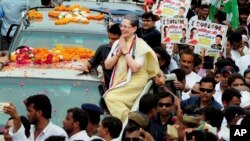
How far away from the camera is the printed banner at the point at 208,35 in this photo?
15633 mm

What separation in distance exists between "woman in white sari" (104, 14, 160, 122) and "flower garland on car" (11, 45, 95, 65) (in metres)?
0.87

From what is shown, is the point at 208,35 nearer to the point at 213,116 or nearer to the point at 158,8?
the point at 158,8

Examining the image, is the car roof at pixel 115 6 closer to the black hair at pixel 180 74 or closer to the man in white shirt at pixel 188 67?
the man in white shirt at pixel 188 67

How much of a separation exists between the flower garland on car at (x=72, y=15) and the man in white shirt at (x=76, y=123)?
4391 mm

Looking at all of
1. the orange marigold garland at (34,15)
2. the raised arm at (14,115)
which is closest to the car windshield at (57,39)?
the orange marigold garland at (34,15)

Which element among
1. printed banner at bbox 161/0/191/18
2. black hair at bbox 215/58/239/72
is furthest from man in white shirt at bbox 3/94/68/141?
printed banner at bbox 161/0/191/18

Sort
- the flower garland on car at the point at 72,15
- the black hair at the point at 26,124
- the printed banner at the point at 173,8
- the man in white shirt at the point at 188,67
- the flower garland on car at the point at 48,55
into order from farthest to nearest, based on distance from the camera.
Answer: the printed banner at the point at 173,8
the flower garland on car at the point at 72,15
the man in white shirt at the point at 188,67
the flower garland on car at the point at 48,55
the black hair at the point at 26,124

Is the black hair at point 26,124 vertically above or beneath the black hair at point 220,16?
above

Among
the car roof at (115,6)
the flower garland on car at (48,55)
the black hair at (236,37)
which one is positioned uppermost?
the flower garland on car at (48,55)

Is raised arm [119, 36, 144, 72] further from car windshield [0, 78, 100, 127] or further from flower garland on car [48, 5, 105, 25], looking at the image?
flower garland on car [48, 5, 105, 25]

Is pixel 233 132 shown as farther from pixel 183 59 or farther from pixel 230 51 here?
pixel 230 51

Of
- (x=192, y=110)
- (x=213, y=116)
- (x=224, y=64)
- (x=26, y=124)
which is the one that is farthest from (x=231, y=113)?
(x=224, y=64)

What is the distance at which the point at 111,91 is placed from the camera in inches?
452

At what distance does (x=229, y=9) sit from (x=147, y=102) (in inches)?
343
